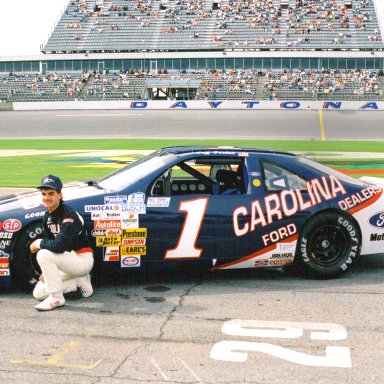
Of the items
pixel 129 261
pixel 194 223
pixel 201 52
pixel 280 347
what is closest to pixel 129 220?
pixel 129 261

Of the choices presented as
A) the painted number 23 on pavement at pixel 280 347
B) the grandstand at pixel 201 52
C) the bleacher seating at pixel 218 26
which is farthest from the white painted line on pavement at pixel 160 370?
the bleacher seating at pixel 218 26

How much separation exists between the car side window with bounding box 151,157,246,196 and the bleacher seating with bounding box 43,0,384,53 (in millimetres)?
61057

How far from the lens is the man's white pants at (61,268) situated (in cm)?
507

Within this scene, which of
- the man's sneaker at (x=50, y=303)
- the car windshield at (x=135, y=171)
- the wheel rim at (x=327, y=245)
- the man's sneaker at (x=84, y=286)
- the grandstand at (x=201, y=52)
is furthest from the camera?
the grandstand at (x=201, y=52)

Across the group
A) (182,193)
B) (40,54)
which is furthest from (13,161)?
(40,54)

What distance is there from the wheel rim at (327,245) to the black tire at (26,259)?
266 centimetres

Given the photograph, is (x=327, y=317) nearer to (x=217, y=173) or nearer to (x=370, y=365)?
(x=370, y=365)

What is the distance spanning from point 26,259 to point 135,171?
1.40 m

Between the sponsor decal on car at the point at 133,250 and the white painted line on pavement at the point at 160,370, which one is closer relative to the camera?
the white painted line on pavement at the point at 160,370

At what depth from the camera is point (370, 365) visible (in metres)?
3.84

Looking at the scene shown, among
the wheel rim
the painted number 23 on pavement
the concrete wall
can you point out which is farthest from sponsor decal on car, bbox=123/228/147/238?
the concrete wall

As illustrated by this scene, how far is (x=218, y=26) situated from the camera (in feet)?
224

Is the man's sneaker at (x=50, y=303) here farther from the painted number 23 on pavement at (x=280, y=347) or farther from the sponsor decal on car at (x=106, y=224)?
the painted number 23 on pavement at (x=280, y=347)

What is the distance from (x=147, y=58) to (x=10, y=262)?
204ft
